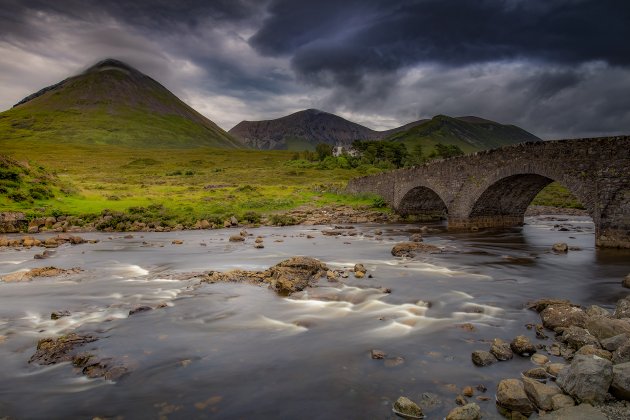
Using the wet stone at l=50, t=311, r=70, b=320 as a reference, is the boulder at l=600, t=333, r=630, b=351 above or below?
above

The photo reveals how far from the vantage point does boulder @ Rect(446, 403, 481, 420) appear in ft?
16.3

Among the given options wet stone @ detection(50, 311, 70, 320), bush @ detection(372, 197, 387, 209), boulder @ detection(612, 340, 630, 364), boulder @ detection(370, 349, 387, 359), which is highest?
bush @ detection(372, 197, 387, 209)

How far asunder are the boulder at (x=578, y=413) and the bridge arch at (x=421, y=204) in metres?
29.2

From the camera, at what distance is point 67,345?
25.2 ft

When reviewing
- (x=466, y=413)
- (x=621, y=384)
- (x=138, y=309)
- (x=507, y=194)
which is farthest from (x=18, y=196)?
(x=621, y=384)

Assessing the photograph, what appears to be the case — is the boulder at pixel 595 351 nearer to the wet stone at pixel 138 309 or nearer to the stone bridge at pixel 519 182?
the wet stone at pixel 138 309

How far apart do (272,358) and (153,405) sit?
219cm

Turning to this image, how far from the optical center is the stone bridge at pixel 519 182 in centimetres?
1666

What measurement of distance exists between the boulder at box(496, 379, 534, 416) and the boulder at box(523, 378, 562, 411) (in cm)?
8

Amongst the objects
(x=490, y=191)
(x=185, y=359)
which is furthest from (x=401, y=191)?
(x=185, y=359)

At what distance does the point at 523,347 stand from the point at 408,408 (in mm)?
2801

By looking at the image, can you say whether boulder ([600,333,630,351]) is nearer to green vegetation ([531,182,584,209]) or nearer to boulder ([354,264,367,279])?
boulder ([354,264,367,279])

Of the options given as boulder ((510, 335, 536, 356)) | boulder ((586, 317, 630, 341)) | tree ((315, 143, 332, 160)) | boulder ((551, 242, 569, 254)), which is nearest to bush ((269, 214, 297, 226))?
boulder ((551, 242, 569, 254))

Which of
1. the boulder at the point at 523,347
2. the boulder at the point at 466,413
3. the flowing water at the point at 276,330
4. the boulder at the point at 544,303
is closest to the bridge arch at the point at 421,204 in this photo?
the flowing water at the point at 276,330
